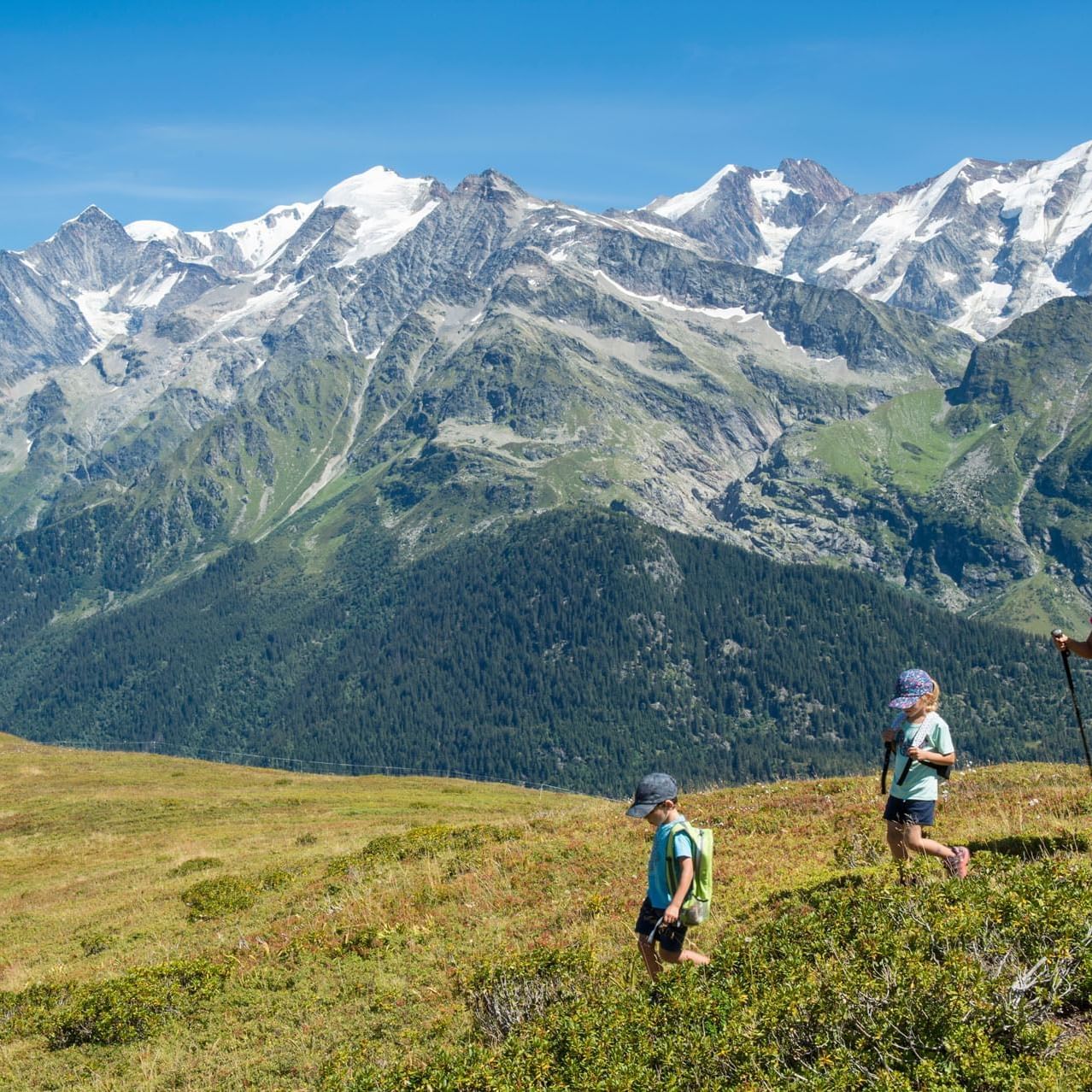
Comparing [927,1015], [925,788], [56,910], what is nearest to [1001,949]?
[927,1015]

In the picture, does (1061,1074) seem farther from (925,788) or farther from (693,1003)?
(925,788)

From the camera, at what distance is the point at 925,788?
17.8m

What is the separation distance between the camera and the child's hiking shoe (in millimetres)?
16594

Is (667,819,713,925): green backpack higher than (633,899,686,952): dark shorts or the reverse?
higher

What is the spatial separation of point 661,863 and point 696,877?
0.58 meters

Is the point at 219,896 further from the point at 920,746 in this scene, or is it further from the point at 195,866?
the point at 920,746

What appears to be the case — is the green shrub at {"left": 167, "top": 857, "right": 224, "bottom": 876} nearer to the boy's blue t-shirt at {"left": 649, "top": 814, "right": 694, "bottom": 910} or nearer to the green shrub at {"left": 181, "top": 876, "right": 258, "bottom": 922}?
the green shrub at {"left": 181, "top": 876, "right": 258, "bottom": 922}

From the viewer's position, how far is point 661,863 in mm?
15664

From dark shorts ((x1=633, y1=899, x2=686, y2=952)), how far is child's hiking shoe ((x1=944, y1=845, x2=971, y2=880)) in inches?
192

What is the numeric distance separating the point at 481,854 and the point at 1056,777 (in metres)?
18.1

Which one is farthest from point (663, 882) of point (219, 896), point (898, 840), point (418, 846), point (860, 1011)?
point (219, 896)

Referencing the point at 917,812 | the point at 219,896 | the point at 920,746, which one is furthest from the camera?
the point at 219,896

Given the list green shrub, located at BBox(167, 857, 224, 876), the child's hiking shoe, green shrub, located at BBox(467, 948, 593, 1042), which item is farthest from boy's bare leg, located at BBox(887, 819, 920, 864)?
green shrub, located at BBox(167, 857, 224, 876)

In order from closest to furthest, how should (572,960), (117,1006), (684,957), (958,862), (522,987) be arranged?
(684,957), (522,987), (958,862), (572,960), (117,1006)
